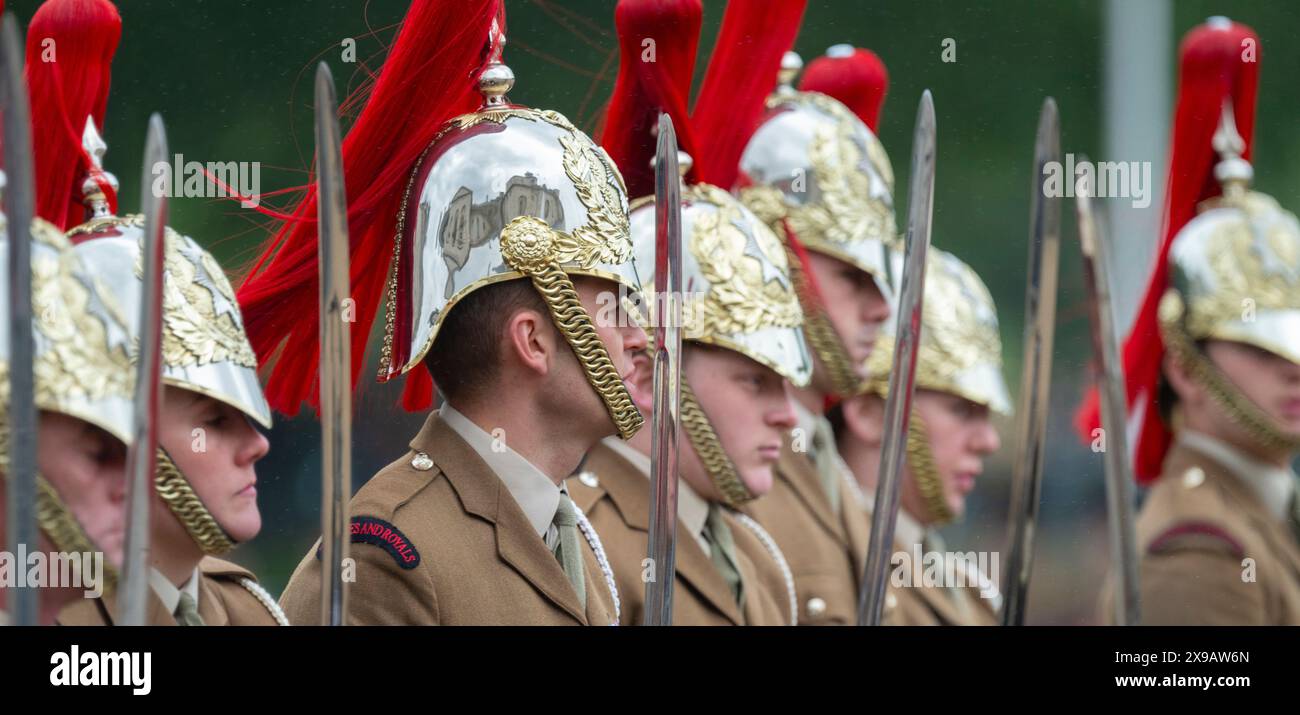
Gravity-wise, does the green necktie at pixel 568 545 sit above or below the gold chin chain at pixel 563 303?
below

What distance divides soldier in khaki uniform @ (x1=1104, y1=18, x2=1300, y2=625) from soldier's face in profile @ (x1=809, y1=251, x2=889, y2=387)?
568 millimetres

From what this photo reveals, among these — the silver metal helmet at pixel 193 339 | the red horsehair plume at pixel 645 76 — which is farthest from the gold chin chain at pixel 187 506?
the red horsehair plume at pixel 645 76

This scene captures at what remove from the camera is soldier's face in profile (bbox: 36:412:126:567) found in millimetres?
2488

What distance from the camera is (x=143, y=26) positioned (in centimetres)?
360

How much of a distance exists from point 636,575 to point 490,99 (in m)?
0.86

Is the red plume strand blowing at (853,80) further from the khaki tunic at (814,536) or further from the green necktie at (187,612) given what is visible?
the green necktie at (187,612)

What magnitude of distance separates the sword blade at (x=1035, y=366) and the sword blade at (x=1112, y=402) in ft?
0.28

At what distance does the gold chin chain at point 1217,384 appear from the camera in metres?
4.46

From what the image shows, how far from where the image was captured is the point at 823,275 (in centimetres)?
475

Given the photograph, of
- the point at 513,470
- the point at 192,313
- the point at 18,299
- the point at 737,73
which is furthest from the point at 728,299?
the point at 18,299

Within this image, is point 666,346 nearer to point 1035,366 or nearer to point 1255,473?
point 1035,366

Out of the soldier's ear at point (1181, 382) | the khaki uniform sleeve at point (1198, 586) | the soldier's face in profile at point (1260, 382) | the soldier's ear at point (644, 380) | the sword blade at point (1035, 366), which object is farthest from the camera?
the soldier's ear at point (1181, 382)

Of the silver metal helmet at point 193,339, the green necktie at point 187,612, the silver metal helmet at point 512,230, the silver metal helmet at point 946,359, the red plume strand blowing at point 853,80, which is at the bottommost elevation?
the green necktie at point 187,612
